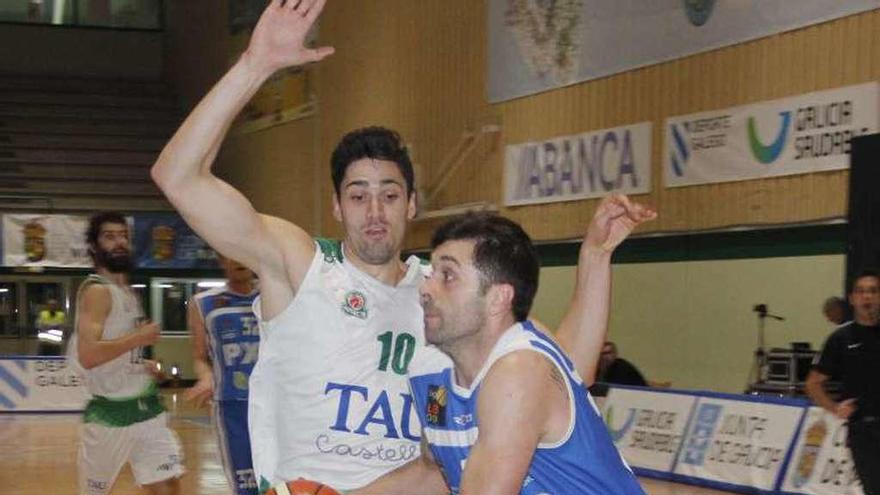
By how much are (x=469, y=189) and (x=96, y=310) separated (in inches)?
534

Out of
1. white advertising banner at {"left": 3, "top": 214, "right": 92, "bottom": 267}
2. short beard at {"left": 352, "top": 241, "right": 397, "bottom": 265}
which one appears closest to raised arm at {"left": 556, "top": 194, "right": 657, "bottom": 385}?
short beard at {"left": 352, "top": 241, "right": 397, "bottom": 265}

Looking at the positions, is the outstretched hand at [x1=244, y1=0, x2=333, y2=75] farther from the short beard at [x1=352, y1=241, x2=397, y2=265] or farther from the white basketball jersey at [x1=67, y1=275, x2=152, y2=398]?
the white basketball jersey at [x1=67, y1=275, x2=152, y2=398]

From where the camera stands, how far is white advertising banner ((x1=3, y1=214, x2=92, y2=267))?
26.5m

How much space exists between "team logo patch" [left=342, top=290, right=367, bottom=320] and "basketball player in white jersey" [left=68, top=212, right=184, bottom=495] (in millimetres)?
3706

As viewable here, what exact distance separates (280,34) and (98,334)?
4326 mm

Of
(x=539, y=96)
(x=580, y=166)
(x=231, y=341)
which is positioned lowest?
(x=231, y=341)

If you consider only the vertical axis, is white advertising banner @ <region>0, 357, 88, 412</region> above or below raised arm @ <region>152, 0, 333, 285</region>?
below

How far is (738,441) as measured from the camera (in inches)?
499

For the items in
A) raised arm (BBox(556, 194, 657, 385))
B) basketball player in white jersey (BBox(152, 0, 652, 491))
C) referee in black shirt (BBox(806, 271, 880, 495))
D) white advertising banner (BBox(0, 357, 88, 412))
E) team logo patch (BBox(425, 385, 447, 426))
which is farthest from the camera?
white advertising banner (BBox(0, 357, 88, 412))

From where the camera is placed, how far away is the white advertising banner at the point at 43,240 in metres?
26.5

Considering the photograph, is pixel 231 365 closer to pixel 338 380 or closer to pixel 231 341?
pixel 231 341

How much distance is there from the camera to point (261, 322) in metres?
4.14

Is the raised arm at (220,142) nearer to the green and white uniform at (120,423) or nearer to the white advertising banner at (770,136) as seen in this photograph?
the green and white uniform at (120,423)

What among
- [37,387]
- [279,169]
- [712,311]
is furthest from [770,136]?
[279,169]
